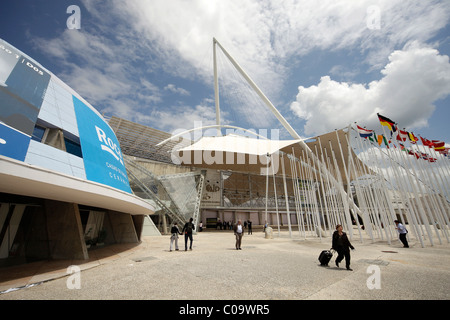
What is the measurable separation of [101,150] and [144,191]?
43.4 feet

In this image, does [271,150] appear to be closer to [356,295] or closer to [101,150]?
[101,150]

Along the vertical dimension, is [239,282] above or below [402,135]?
below

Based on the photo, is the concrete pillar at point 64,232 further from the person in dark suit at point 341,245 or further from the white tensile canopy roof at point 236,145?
the white tensile canopy roof at point 236,145

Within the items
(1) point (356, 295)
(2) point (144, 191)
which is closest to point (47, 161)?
(1) point (356, 295)

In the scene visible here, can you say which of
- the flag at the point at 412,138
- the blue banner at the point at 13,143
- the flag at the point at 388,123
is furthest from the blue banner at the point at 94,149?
the flag at the point at 412,138

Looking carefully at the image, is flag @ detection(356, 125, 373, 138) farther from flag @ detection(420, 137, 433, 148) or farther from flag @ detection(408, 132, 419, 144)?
flag @ detection(420, 137, 433, 148)

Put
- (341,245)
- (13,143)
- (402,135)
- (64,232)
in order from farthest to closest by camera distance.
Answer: (402,135) < (64,232) < (341,245) < (13,143)

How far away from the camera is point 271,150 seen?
77.0 feet

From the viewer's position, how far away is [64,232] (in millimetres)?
8195

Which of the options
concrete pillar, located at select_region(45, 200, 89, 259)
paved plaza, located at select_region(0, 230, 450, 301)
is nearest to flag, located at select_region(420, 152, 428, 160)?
paved plaza, located at select_region(0, 230, 450, 301)

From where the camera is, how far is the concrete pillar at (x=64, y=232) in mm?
8005

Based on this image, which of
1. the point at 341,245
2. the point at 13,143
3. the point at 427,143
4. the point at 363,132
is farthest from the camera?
the point at 427,143

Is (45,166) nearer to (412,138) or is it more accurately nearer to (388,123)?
(388,123)

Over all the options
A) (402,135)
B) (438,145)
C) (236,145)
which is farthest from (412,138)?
(236,145)
